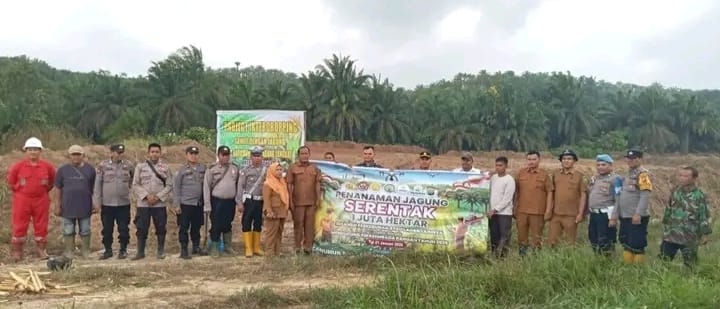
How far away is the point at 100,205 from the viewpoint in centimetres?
973

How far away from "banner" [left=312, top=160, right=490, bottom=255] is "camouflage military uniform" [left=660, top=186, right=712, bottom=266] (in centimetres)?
226

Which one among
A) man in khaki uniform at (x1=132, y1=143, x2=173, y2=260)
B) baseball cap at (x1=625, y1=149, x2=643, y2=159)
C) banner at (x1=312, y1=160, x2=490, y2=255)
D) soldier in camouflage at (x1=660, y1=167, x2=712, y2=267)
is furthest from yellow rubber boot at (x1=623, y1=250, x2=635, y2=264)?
man in khaki uniform at (x1=132, y1=143, x2=173, y2=260)

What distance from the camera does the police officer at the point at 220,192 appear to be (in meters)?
9.86

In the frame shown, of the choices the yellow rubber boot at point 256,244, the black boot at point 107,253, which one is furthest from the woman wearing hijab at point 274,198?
the black boot at point 107,253

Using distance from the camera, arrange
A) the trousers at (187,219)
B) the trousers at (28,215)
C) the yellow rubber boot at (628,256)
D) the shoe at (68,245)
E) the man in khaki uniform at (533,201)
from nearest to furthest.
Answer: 1. the yellow rubber boot at (628,256)
2. the man in khaki uniform at (533,201)
3. the trousers at (28,215)
4. the shoe at (68,245)
5. the trousers at (187,219)

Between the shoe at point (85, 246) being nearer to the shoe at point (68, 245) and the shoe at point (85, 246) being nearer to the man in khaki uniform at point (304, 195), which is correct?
the shoe at point (68, 245)

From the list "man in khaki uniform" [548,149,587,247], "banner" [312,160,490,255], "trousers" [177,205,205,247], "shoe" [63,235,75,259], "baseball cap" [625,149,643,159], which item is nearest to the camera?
"baseball cap" [625,149,643,159]

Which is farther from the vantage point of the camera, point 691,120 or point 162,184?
point 691,120

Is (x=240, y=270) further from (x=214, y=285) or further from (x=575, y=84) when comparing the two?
(x=575, y=84)

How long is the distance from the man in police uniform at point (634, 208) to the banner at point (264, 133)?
17.9 ft

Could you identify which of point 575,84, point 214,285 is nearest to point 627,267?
point 214,285

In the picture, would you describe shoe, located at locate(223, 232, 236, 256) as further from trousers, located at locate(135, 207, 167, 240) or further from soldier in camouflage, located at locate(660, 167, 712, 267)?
soldier in camouflage, located at locate(660, 167, 712, 267)

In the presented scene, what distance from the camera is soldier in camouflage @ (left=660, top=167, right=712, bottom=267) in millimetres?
7715

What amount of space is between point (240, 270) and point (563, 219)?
3992 mm
